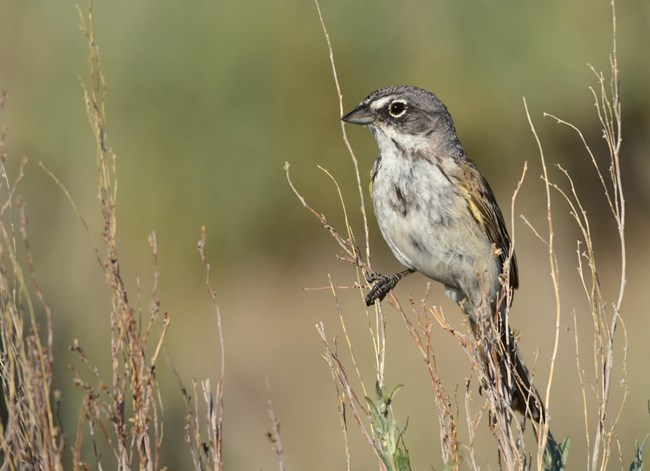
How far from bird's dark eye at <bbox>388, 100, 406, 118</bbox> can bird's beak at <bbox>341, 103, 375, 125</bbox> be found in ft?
0.32

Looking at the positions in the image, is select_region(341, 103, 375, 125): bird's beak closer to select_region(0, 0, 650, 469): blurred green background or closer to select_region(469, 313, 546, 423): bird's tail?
select_region(469, 313, 546, 423): bird's tail

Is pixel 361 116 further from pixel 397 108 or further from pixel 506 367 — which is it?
pixel 506 367

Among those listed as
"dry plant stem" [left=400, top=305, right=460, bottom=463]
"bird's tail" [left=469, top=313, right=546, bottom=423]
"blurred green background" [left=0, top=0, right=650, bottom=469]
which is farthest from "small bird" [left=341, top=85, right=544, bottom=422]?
"blurred green background" [left=0, top=0, right=650, bottom=469]

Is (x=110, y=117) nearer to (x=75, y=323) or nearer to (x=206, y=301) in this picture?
(x=206, y=301)

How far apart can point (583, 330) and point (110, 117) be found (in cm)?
517

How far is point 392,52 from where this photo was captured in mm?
11977

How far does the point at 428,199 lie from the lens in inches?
206

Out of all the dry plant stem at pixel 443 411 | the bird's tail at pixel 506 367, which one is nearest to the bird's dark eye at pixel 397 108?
the bird's tail at pixel 506 367

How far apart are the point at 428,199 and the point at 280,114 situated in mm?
7027

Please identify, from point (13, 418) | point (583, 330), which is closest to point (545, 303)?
point (583, 330)

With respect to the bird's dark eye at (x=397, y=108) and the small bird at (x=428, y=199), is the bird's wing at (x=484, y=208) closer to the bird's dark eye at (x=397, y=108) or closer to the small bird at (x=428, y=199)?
the small bird at (x=428, y=199)

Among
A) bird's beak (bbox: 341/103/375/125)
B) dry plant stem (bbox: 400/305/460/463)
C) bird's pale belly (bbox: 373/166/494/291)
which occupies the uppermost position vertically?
bird's beak (bbox: 341/103/375/125)

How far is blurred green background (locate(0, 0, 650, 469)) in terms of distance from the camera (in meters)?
Result: 11.8

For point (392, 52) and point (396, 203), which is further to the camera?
point (392, 52)
